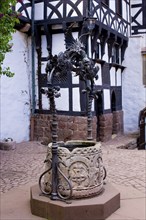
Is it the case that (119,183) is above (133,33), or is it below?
below

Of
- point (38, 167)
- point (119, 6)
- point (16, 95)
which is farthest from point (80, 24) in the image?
point (38, 167)

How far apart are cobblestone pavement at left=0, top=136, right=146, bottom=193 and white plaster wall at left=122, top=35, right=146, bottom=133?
16.1 ft

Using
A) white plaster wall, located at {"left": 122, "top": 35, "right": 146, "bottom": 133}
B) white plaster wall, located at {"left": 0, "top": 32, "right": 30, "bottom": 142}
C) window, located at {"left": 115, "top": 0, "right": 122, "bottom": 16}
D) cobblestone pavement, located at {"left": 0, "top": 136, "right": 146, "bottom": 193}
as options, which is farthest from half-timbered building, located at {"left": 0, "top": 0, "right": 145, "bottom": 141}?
white plaster wall, located at {"left": 122, "top": 35, "right": 146, "bottom": 133}

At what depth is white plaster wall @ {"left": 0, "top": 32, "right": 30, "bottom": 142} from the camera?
864 centimetres

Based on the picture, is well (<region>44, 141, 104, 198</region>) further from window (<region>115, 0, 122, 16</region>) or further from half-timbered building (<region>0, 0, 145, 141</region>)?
window (<region>115, 0, 122, 16</region>)

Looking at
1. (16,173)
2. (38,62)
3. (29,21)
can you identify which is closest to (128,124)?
(38,62)

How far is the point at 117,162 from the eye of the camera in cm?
641

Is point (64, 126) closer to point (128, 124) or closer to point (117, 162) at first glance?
point (117, 162)

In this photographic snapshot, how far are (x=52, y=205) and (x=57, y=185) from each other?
0.78ft

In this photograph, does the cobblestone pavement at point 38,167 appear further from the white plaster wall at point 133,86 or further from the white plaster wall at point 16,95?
the white plaster wall at point 133,86

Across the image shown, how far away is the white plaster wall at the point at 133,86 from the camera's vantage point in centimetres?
1248

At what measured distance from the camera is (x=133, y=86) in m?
12.6

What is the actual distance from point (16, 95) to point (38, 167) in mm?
3585

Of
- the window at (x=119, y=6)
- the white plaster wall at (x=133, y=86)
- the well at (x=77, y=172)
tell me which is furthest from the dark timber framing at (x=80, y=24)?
the well at (x=77, y=172)
